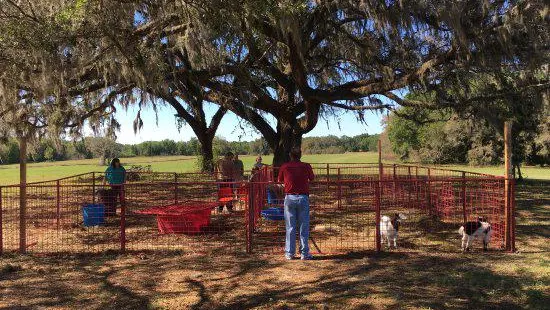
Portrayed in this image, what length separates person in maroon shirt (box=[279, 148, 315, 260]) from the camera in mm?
6641

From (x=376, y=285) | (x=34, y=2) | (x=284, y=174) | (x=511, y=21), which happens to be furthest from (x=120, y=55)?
(x=511, y=21)

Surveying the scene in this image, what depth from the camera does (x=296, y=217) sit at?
674 cm

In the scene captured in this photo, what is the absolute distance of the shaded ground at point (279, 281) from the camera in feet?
16.0

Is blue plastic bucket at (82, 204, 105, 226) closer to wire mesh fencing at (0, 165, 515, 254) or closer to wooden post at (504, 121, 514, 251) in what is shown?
wire mesh fencing at (0, 165, 515, 254)

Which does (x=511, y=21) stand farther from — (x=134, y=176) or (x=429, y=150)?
(x=429, y=150)

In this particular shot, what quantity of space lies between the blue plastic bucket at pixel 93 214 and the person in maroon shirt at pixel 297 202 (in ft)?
15.6

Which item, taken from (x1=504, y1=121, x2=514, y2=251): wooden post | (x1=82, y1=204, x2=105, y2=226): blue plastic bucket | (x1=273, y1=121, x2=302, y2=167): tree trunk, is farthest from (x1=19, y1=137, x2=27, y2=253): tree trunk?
(x1=273, y1=121, x2=302, y2=167): tree trunk

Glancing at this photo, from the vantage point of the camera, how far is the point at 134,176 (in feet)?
65.6

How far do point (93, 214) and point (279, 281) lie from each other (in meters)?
5.59

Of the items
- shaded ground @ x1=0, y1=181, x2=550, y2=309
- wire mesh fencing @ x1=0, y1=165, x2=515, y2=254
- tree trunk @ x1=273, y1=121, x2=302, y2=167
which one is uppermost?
tree trunk @ x1=273, y1=121, x2=302, y2=167

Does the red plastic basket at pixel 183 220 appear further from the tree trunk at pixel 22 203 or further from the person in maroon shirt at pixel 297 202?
the person in maroon shirt at pixel 297 202

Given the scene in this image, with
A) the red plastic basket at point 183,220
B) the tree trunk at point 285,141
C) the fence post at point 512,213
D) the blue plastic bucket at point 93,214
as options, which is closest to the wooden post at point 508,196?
the fence post at point 512,213

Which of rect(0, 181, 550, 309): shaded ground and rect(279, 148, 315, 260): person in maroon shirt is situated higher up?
rect(279, 148, 315, 260): person in maroon shirt

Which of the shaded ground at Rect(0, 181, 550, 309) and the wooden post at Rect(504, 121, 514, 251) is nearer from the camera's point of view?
the shaded ground at Rect(0, 181, 550, 309)
